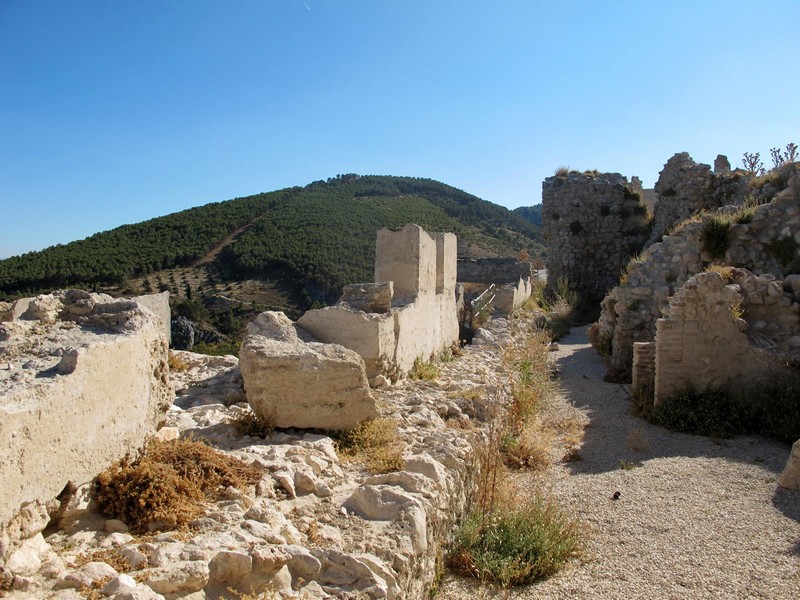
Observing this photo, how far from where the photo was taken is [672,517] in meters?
4.28

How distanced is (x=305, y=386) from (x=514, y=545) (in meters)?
1.67

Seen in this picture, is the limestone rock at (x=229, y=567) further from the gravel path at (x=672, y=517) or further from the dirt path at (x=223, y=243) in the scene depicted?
the dirt path at (x=223, y=243)

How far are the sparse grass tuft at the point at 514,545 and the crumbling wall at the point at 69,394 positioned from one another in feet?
6.44

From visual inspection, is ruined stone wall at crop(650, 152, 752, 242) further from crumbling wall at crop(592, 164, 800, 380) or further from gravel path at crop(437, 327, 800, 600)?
gravel path at crop(437, 327, 800, 600)

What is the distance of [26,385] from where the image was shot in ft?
7.85

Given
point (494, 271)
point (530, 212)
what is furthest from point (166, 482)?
point (530, 212)

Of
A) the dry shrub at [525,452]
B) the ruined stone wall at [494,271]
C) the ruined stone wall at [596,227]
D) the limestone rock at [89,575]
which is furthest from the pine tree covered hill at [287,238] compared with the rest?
the limestone rock at [89,575]

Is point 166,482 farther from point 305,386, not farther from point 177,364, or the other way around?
point 177,364

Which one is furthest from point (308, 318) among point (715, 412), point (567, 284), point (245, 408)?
point (567, 284)

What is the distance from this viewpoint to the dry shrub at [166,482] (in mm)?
2594

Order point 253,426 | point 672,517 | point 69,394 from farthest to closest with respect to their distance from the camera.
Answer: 1. point 672,517
2. point 253,426
3. point 69,394

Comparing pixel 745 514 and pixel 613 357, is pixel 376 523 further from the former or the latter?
pixel 613 357

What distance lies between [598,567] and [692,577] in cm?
52

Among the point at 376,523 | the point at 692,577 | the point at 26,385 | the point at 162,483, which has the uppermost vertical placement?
the point at 26,385
